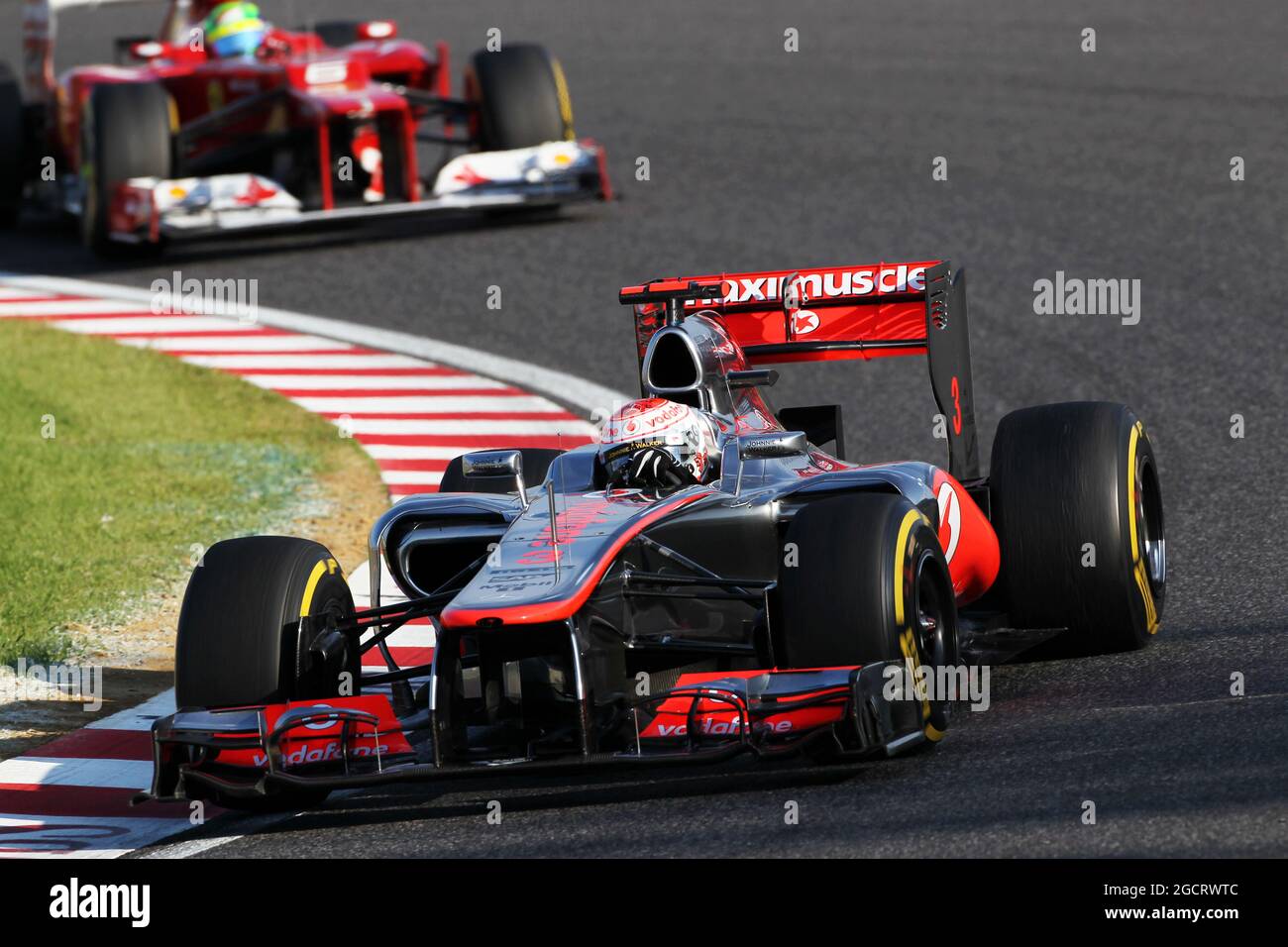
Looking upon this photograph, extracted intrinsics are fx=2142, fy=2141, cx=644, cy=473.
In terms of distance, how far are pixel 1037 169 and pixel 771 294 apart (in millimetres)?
9338

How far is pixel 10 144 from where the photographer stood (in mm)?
17344

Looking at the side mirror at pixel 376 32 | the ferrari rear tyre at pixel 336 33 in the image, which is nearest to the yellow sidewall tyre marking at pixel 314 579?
the side mirror at pixel 376 32

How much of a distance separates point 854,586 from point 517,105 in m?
10.5

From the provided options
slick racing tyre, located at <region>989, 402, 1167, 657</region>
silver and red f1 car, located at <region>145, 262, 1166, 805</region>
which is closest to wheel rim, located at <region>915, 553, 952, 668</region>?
silver and red f1 car, located at <region>145, 262, 1166, 805</region>

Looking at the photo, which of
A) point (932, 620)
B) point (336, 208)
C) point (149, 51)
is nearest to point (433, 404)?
point (336, 208)

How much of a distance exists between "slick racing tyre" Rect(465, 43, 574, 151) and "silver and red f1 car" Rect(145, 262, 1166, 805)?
8205mm

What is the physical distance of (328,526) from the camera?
388 inches

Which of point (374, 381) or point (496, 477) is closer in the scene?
point (496, 477)

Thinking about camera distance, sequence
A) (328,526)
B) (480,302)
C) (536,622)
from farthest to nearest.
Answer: (480,302) → (328,526) → (536,622)

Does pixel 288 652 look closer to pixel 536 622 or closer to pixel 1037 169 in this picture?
pixel 536 622

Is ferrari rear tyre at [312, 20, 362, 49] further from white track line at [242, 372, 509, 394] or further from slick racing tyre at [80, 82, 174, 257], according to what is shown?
white track line at [242, 372, 509, 394]

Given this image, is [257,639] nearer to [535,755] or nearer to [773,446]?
[535,755]

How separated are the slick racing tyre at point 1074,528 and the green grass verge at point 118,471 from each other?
12.1 feet
